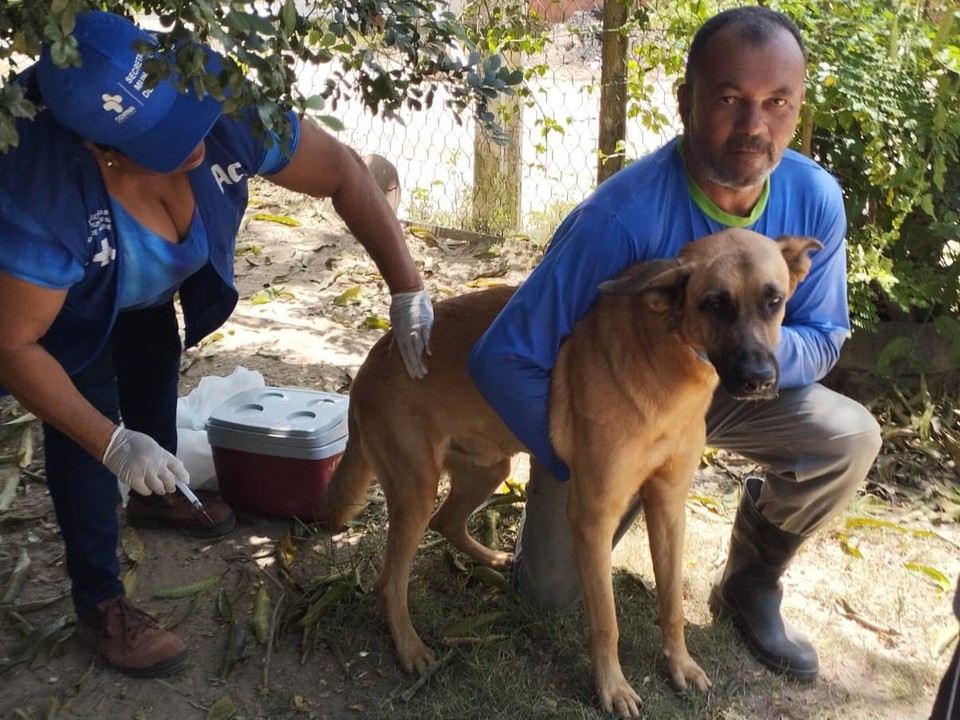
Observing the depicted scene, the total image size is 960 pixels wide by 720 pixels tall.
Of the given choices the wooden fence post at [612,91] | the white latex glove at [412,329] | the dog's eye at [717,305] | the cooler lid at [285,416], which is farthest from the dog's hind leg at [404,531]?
the wooden fence post at [612,91]

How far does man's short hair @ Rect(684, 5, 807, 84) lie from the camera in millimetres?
2836

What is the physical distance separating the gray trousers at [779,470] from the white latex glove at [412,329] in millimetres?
602

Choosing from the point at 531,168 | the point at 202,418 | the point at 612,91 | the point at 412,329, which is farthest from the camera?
the point at 531,168

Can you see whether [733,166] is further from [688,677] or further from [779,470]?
[688,677]

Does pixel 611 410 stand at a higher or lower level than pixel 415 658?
higher

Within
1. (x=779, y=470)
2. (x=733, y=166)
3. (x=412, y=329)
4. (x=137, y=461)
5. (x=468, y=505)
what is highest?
(x=733, y=166)

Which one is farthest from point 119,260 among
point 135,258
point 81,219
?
point 81,219

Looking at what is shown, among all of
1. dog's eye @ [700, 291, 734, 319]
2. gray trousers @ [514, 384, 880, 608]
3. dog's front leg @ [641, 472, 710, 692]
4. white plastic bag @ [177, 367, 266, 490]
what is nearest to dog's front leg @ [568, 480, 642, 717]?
dog's front leg @ [641, 472, 710, 692]

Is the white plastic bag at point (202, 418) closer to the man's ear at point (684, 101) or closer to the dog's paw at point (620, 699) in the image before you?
the dog's paw at point (620, 699)

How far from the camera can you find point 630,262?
3.01 m

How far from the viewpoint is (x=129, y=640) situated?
3312 millimetres

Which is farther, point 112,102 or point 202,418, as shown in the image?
point 202,418

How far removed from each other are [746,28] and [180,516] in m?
2.95

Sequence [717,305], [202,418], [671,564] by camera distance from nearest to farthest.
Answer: [717,305], [671,564], [202,418]
